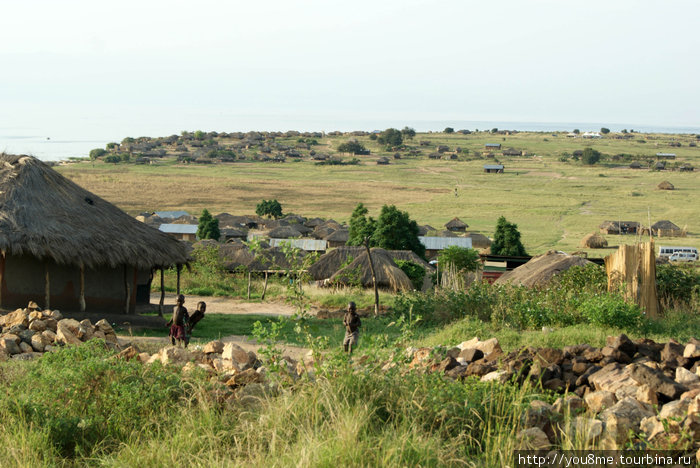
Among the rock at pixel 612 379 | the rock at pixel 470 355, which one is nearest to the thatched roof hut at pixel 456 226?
the rock at pixel 470 355

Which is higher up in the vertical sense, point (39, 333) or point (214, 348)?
point (214, 348)

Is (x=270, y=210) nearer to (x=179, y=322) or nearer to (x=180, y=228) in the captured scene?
(x=180, y=228)

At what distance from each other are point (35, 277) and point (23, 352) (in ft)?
16.6

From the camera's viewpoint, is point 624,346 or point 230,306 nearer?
point 624,346

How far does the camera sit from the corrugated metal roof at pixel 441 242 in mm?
41906

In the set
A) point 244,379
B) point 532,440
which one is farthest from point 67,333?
point 532,440

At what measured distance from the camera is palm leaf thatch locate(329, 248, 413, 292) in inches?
943

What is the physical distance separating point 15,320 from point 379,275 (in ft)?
45.8

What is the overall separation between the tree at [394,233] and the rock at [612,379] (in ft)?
95.0

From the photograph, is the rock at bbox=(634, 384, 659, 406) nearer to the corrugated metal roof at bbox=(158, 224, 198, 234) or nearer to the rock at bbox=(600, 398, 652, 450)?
the rock at bbox=(600, 398, 652, 450)

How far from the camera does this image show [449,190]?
280 ft

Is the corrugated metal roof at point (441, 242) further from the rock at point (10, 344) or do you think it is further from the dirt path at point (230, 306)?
the rock at point (10, 344)

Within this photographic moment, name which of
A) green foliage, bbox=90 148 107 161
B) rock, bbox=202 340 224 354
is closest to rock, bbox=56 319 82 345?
rock, bbox=202 340 224 354

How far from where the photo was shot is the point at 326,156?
125688mm
